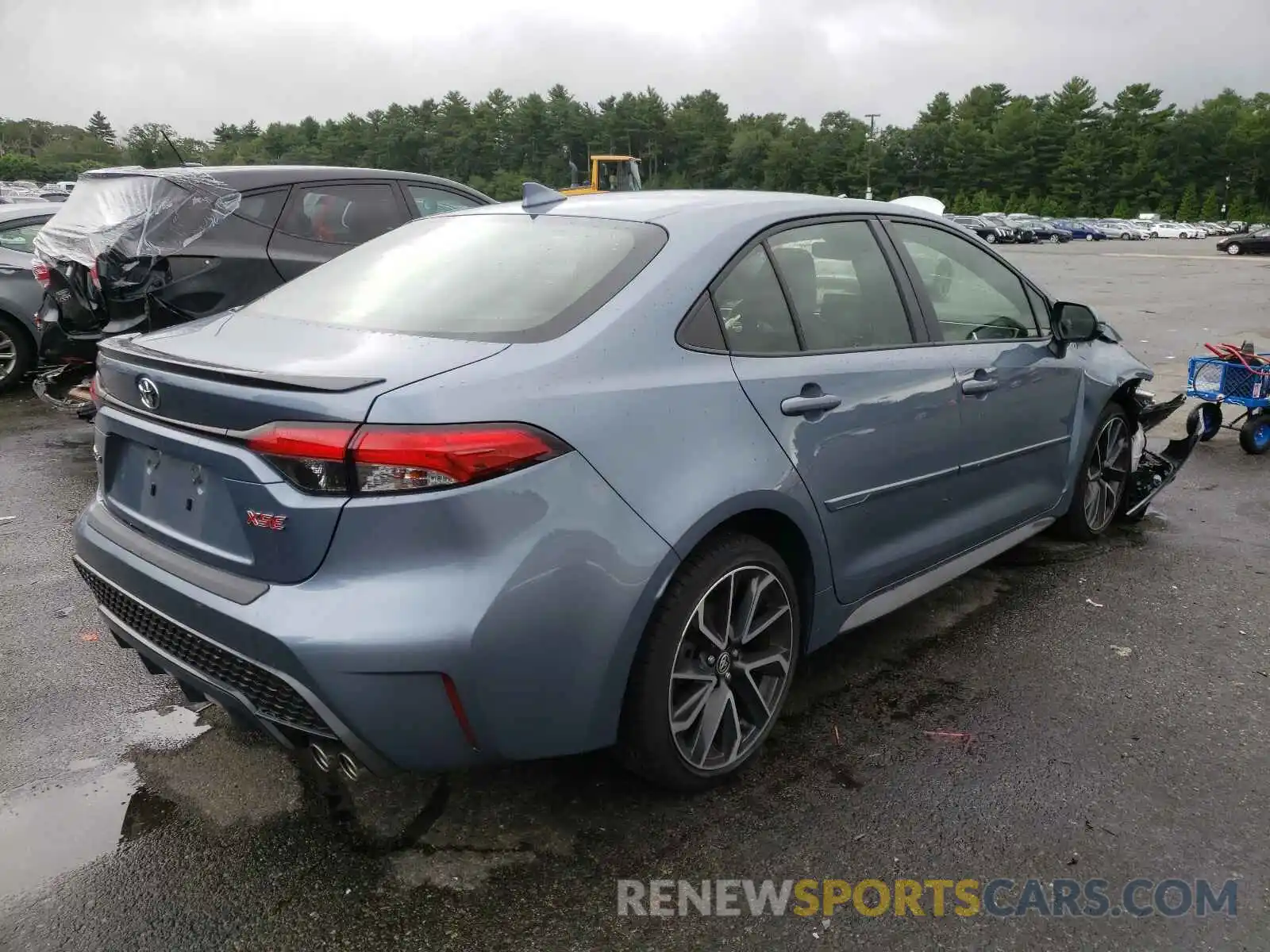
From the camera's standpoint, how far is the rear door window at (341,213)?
22.4ft

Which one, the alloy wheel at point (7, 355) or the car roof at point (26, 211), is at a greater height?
the car roof at point (26, 211)

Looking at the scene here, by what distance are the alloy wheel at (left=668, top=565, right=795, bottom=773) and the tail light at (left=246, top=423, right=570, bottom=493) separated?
2.41 feet

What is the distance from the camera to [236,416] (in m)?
2.25

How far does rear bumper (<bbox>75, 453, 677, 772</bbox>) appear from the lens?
7.00 ft

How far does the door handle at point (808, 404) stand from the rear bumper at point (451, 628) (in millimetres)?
644

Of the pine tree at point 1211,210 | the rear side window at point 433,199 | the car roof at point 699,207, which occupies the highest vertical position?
the car roof at point 699,207

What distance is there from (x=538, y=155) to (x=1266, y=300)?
361 feet

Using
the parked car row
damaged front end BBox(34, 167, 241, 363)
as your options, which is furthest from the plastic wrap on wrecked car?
the parked car row

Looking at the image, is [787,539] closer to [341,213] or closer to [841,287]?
[841,287]

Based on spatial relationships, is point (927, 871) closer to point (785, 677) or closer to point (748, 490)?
point (785, 677)

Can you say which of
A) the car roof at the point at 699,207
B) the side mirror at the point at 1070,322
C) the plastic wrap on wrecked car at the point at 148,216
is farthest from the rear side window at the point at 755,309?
the plastic wrap on wrecked car at the point at 148,216

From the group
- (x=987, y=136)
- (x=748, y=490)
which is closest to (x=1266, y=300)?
(x=748, y=490)

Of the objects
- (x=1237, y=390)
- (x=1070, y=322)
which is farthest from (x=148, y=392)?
(x=1237, y=390)

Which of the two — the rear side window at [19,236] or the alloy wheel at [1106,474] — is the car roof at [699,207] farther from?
the rear side window at [19,236]
